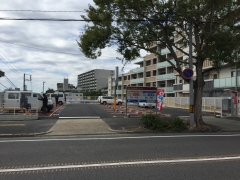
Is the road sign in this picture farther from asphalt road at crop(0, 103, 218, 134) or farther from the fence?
the fence

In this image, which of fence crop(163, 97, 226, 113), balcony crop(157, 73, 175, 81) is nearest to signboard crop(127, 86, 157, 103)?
fence crop(163, 97, 226, 113)

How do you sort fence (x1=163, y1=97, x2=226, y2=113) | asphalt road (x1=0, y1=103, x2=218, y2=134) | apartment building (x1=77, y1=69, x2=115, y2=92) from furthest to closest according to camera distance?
apartment building (x1=77, y1=69, x2=115, y2=92)
fence (x1=163, y1=97, x2=226, y2=113)
asphalt road (x1=0, y1=103, x2=218, y2=134)

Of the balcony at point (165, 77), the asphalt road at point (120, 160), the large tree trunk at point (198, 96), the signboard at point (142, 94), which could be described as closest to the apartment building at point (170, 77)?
the balcony at point (165, 77)

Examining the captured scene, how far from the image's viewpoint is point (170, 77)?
170 ft

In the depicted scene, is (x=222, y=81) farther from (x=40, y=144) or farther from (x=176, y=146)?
(x=40, y=144)

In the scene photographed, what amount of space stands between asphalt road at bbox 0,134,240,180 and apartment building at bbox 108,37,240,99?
763 cm

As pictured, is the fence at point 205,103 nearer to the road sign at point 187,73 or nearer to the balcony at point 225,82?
the balcony at point 225,82

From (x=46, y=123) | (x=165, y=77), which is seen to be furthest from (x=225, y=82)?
(x=165, y=77)

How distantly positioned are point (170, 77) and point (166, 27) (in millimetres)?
39185

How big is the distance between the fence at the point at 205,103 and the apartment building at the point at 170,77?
159 cm

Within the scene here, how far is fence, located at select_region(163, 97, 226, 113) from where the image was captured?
25.9 metres

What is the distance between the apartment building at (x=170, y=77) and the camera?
3002cm

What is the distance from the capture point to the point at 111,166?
236 inches

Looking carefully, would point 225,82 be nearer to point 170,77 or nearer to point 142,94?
point 142,94
